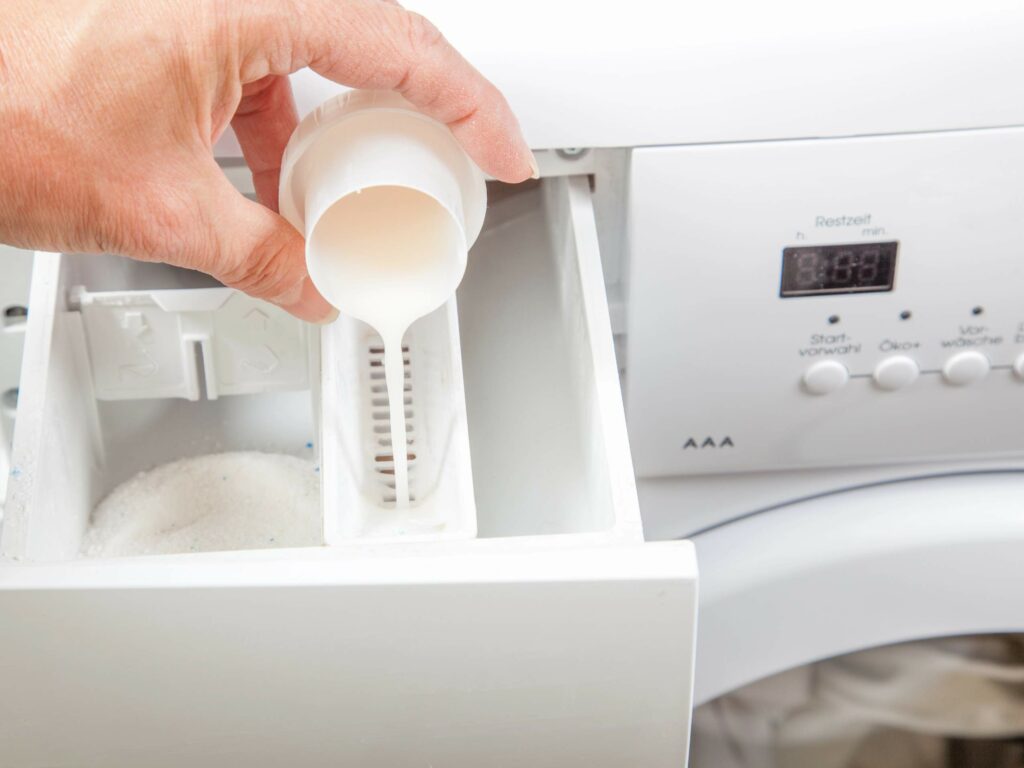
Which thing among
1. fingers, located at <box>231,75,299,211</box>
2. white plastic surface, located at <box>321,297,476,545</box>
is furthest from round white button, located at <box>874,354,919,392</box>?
fingers, located at <box>231,75,299,211</box>

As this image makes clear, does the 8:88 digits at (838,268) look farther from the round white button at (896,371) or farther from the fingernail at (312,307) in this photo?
the fingernail at (312,307)

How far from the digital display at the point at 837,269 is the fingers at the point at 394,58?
19 centimetres

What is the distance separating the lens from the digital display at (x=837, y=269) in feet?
1.91

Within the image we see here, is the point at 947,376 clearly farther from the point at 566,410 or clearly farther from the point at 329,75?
the point at 329,75

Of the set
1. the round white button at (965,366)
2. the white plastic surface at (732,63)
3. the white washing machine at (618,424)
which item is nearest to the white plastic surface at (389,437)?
the white washing machine at (618,424)

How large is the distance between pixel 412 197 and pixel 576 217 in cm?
10

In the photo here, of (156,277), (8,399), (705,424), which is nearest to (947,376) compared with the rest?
(705,424)

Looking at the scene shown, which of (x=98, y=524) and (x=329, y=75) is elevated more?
(x=329, y=75)

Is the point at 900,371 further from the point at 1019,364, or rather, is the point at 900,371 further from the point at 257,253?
the point at 257,253

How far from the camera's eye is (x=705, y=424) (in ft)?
2.15

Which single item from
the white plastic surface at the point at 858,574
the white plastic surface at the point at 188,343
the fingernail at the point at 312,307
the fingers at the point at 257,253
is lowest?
the white plastic surface at the point at 858,574

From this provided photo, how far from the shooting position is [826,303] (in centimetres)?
60

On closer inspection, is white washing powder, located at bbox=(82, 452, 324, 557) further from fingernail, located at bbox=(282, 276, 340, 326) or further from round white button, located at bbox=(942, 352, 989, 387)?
round white button, located at bbox=(942, 352, 989, 387)

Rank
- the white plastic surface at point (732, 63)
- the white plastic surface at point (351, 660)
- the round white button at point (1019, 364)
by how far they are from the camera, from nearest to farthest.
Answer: the white plastic surface at point (351, 660) < the white plastic surface at point (732, 63) < the round white button at point (1019, 364)
